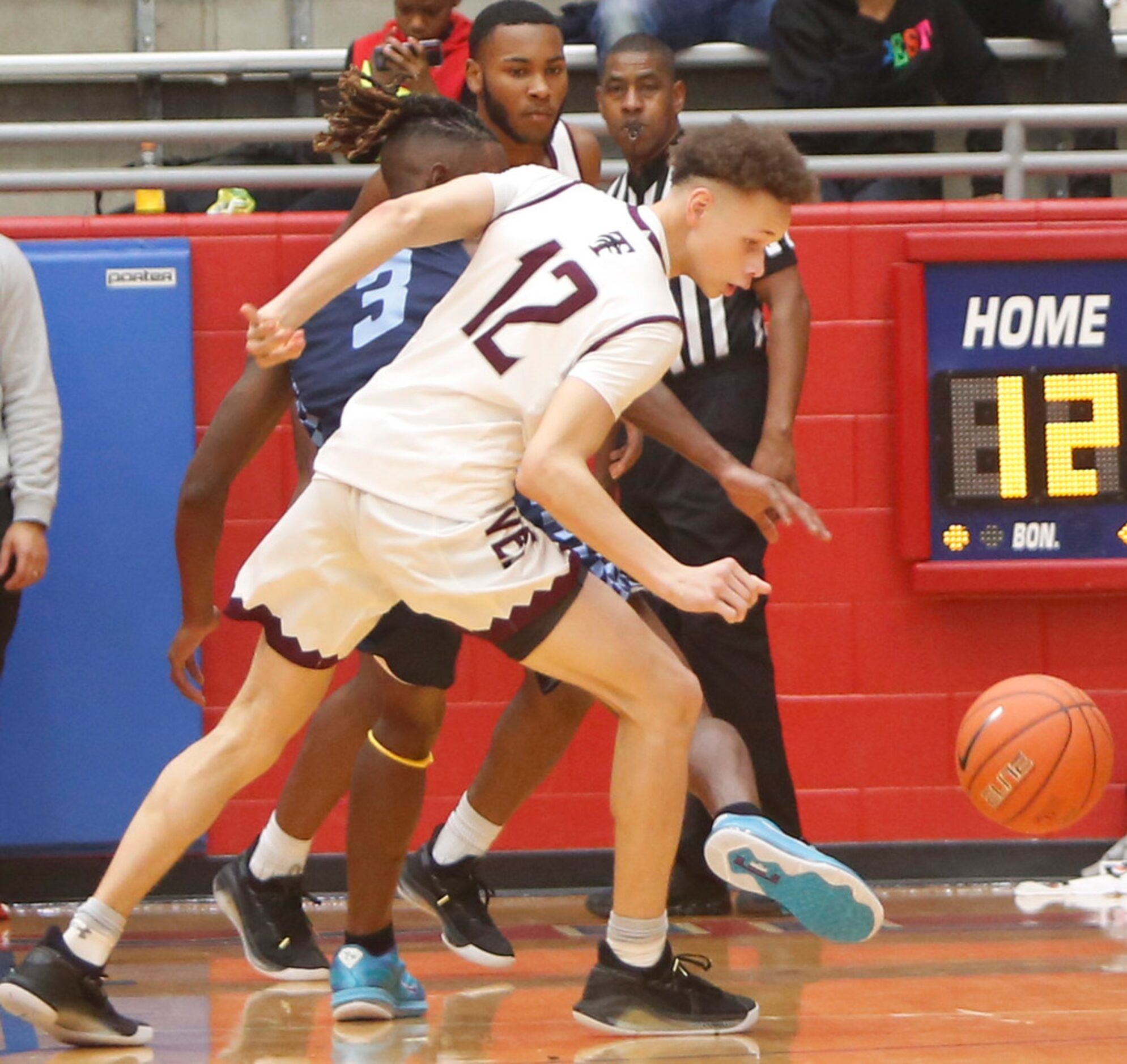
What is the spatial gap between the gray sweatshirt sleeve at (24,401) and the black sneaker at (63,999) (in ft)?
5.99

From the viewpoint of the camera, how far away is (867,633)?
563cm

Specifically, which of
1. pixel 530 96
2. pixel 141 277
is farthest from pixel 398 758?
pixel 141 277

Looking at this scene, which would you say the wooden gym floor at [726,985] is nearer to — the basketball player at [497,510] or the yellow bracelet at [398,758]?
the basketball player at [497,510]

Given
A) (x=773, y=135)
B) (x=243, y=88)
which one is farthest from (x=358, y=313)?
(x=243, y=88)

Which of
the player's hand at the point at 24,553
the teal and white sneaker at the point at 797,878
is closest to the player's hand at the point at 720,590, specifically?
the teal and white sneaker at the point at 797,878

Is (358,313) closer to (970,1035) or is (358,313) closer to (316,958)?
(316,958)

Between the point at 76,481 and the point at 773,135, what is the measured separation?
8.84 ft

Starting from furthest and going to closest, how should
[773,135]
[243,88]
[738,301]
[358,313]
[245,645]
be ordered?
[243,88], [245,645], [738,301], [358,313], [773,135]

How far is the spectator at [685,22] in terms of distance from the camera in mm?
6293

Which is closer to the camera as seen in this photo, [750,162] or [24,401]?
[750,162]

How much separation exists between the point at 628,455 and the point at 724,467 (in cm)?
111

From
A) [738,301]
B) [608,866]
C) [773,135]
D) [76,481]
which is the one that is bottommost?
[608,866]

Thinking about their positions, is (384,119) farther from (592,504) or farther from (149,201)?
(149,201)

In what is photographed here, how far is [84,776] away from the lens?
17.8 feet
